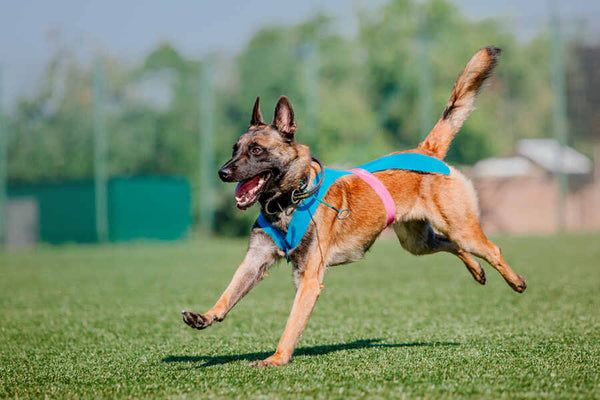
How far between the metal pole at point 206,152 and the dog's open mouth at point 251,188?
56.0ft

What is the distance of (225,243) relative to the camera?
20078mm

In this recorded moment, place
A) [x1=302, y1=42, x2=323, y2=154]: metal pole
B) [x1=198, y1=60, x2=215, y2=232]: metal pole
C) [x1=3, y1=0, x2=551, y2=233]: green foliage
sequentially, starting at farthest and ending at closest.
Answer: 1. [x1=302, y1=42, x2=323, y2=154]: metal pole
2. [x1=198, y1=60, x2=215, y2=232]: metal pole
3. [x1=3, y1=0, x2=551, y2=233]: green foliage

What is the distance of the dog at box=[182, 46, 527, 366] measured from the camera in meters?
4.44

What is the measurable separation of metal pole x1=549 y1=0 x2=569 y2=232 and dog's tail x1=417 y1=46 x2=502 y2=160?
619 inches

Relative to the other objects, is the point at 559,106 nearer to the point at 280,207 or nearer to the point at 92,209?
the point at 92,209

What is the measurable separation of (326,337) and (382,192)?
4.35ft

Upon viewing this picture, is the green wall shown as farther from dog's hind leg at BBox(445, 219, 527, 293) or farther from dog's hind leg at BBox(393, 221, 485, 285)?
dog's hind leg at BBox(445, 219, 527, 293)

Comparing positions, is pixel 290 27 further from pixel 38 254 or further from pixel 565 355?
pixel 565 355

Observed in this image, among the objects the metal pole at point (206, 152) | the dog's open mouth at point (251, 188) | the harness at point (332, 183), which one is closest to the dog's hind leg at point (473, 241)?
the harness at point (332, 183)

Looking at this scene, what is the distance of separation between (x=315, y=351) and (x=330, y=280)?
5.33 meters

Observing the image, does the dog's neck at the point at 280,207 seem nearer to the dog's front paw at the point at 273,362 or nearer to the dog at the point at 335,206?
the dog at the point at 335,206

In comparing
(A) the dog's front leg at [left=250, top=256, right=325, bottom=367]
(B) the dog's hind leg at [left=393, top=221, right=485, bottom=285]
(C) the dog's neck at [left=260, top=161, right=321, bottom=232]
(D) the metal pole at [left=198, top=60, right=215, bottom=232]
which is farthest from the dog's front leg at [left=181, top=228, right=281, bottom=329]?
(D) the metal pole at [left=198, top=60, right=215, bottom=232]

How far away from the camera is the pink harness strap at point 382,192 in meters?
5.05

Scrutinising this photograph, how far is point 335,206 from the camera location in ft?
15.7
